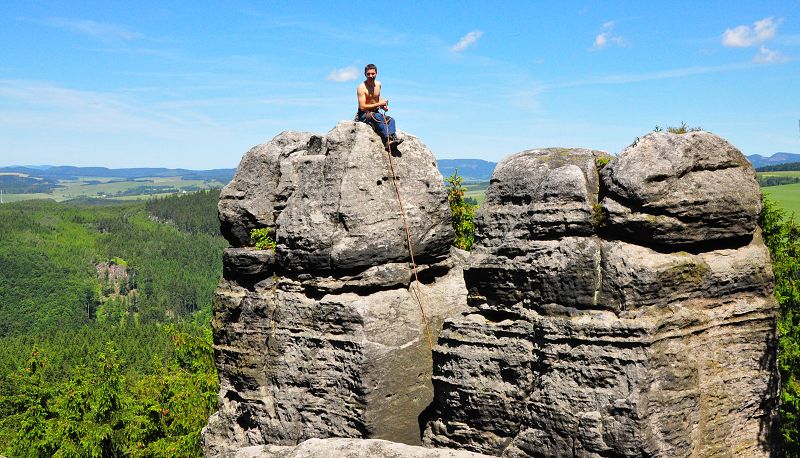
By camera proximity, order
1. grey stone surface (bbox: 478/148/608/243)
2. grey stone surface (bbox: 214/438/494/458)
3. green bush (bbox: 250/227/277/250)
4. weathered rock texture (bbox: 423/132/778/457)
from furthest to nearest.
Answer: green bush (bbox: 250/227/277/250), grey stone surface (bbox: 478/148/608/243), grey stone surface (bbox: 214/438/494/458), weathered rock texture (bbox: 423/132/778/457)

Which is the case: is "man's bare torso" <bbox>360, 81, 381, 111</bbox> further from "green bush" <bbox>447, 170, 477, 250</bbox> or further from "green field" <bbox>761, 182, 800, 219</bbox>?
"green field" <bbox>761, 182, 800, 219</bbox>

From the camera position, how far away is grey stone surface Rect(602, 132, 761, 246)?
1273 centimetres

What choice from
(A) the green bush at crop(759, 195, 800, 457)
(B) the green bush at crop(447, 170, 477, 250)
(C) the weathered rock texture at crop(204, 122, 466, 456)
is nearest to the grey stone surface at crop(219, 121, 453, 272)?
(C) the weathered rock texture at crop(204, 122, 466, 456)

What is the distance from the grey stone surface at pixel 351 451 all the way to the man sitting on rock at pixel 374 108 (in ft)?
24.2

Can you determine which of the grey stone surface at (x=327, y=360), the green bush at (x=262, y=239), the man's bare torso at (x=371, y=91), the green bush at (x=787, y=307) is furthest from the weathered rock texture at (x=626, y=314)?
the green bush at (x=787, y=307)

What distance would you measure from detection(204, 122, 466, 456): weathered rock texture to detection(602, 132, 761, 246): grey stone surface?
554 centimetres

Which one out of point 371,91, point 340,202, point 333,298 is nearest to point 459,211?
point 371,91

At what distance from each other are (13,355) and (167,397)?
8025 cm

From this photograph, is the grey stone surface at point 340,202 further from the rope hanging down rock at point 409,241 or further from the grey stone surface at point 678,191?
the grey stone surface at point 678,191

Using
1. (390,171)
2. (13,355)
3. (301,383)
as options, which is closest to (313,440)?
(301,383)

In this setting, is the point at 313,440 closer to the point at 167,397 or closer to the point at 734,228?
the point at 734,228

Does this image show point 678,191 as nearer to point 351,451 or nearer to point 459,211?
point 351,451

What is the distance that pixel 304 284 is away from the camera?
1655 cm

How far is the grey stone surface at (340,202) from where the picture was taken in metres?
16.1
